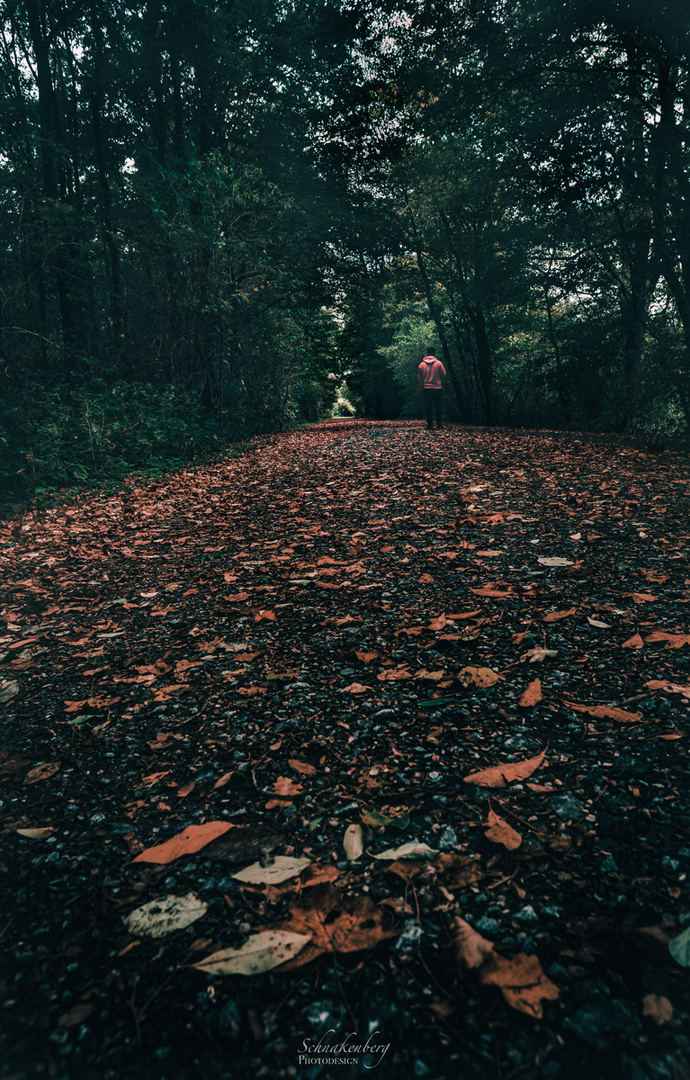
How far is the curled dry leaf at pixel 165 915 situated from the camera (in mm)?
1167

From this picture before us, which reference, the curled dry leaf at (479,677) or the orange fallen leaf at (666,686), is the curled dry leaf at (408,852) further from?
the orange fallen leaf at (666,686)

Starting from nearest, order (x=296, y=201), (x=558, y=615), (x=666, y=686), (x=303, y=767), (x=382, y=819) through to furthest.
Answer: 1. (x=382, y=819)
2. (x=303, y=767)
3. (x=666, y=686)
4. (x=558, y=615)
5. (x=296, y=201)

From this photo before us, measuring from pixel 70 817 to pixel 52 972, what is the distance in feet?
1.69

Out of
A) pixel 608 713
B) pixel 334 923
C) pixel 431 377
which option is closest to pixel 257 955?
pixel 334 923

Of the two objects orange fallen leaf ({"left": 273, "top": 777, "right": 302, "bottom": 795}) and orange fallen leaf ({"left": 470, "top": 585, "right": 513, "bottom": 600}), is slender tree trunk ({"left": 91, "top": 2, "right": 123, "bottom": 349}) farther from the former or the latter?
orange fallen leaf ({"left": 273, "top": 777, "right": 302, "bottom": 795})

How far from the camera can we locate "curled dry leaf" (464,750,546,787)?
1.53 metres

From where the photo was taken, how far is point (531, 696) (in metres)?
1.92

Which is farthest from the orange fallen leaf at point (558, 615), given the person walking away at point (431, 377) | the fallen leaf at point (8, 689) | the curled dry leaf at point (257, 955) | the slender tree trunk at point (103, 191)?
the slender tree trunk at point (103, 191)

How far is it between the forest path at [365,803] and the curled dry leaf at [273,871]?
0.02 m

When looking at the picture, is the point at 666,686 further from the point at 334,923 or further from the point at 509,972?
the point at 334,923

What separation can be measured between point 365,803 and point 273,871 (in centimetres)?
33

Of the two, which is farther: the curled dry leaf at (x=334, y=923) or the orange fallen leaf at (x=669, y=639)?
the orange fallen leaf at (x=669, y=639)

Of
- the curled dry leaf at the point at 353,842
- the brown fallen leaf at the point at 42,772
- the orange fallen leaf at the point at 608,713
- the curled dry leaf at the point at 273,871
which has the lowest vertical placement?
the brown fallen leaf at the point at 42,772

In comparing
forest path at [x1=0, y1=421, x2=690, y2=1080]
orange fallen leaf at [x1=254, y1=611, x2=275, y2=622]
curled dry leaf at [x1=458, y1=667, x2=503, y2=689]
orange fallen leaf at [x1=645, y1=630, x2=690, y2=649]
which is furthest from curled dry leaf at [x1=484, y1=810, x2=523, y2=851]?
orange fallen leaf at [x1=254, y1=611, x2=275, y2=622]
